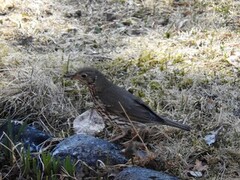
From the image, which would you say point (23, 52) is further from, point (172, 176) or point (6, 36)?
point (172, 176)

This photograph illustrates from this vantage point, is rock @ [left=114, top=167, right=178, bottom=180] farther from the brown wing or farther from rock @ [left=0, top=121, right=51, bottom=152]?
rock @ [left=0, top=121, right=51, bottom=152]

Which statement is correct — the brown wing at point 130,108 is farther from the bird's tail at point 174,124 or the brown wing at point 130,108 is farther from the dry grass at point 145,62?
the dry grass at point 145,62

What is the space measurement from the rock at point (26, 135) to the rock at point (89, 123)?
297mm

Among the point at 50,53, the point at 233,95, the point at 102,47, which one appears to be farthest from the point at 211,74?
the point at 50,53

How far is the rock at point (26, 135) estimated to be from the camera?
4580 mm

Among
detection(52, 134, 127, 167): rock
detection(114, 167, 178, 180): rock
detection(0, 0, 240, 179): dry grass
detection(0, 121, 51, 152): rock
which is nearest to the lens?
detection(114, 167, 178, 180): rock

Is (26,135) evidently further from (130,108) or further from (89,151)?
(130,108)

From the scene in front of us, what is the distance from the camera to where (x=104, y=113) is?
15.8ft

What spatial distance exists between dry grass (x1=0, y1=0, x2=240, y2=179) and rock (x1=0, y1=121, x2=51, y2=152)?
0.82 feet

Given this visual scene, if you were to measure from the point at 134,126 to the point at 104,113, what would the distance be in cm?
28

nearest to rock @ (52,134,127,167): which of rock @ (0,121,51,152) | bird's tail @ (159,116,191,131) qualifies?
rock @ (0,121,51,152)

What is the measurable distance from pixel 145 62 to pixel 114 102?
1.45 metres

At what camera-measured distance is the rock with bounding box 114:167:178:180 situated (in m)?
4.07

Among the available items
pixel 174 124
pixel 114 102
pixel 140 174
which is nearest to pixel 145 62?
pixel 114 102
